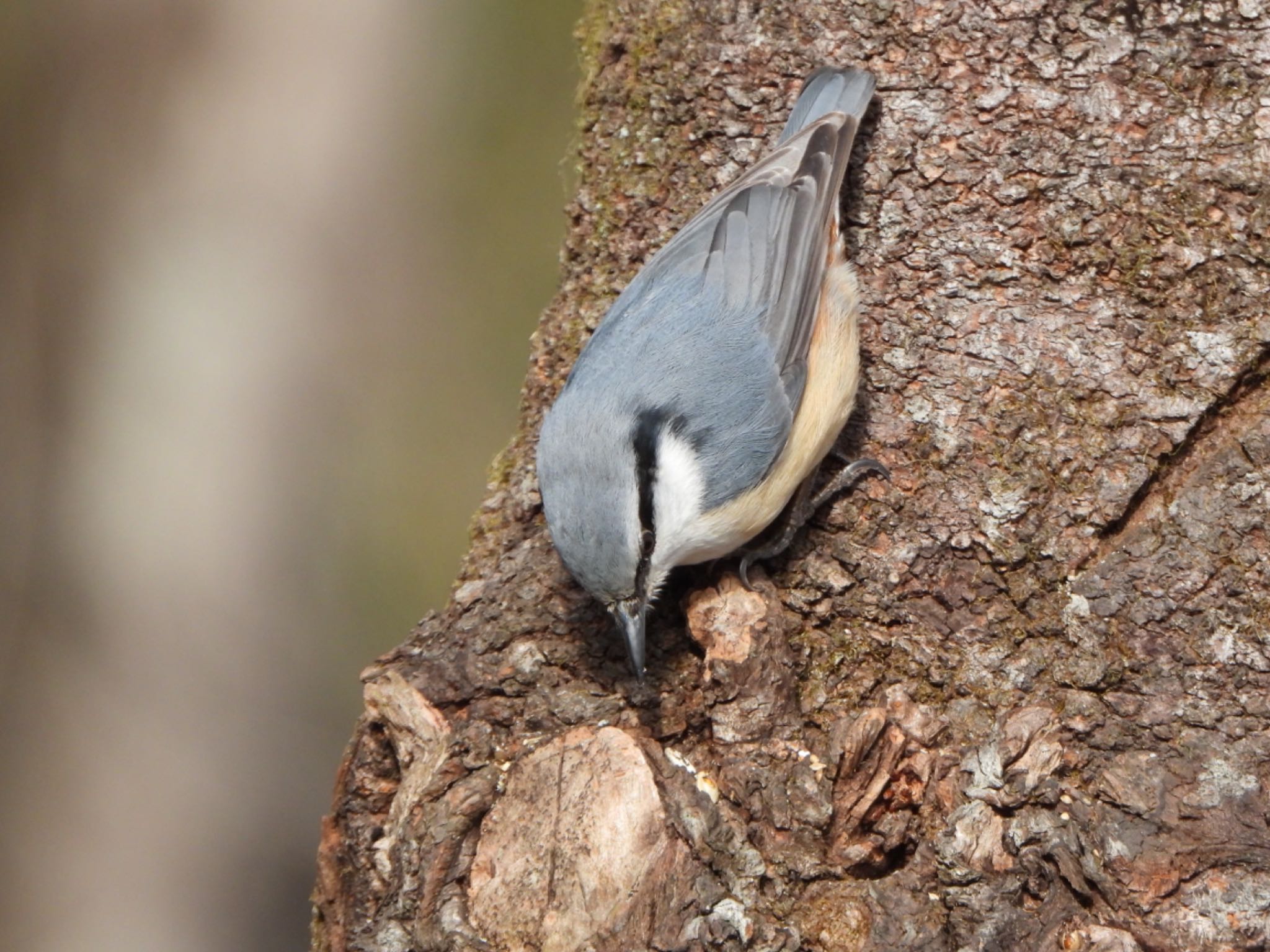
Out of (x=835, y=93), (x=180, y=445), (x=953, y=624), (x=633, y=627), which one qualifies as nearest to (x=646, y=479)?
(x=633, y=627)

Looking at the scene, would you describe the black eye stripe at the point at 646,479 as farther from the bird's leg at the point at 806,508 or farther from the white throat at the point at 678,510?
the bird's leg at the point at 806,508

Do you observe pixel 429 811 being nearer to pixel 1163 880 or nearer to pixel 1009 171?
pixel 1163 880

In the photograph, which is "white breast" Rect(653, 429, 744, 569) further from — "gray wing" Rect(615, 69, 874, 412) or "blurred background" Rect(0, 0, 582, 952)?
"blurred background" Rect(0, 0, 582, 952)

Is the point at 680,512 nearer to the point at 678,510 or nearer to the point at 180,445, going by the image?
the point at 678,510

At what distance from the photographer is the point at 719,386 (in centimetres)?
222

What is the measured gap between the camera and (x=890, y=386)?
2137 millimetres

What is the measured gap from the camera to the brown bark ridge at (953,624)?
5.37 ft

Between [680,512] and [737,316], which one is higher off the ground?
[737,316]

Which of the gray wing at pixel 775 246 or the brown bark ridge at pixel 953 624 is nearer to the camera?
the brown bark ridge at pixel 953 624

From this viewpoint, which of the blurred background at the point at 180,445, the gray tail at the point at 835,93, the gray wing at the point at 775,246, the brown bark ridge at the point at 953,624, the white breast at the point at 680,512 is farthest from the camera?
the blurred background at the point at 180,445

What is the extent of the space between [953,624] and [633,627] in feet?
1.78

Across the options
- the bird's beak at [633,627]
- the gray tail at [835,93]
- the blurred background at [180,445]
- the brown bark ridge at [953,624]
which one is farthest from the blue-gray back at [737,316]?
the blurred background at [180,445]

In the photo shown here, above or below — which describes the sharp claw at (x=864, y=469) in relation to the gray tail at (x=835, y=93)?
below

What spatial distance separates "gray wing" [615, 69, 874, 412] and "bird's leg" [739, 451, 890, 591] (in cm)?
19
